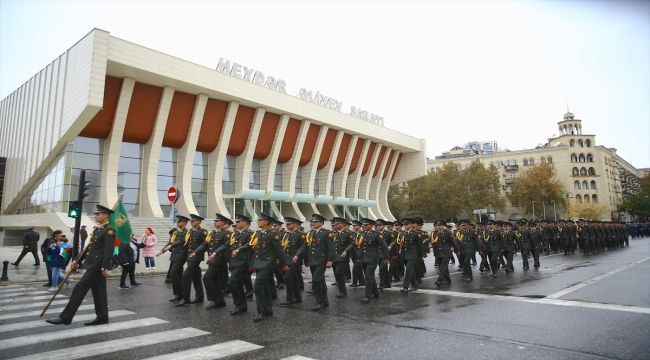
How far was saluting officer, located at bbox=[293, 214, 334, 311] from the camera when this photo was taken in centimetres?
857

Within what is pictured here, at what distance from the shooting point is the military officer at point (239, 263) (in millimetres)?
8062

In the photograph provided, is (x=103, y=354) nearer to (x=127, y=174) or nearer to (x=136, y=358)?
(x=136, y=358)

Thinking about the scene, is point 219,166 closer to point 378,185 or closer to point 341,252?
point 378,185

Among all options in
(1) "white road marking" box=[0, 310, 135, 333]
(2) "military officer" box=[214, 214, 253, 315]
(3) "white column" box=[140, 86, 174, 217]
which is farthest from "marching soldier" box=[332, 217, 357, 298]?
(3) "white column" box=[140, 86, 174, 217]

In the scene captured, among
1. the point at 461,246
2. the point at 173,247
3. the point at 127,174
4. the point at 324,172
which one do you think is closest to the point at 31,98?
the point at 127,174

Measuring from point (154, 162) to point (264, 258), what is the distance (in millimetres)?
27552

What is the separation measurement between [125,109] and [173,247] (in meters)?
23.8

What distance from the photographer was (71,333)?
643 cm

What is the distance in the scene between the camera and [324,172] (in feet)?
155

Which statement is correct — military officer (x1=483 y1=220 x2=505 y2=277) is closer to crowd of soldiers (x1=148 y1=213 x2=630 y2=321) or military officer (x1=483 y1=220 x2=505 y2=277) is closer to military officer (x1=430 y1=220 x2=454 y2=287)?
crowd of soldiers (x1=148 y1=213 x2=630 y2=321)

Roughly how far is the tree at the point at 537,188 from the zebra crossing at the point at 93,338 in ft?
225

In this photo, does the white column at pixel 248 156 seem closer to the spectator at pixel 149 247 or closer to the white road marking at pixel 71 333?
the spectator at pixel 149 247

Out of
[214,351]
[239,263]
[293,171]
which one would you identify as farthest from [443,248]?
[293,171]

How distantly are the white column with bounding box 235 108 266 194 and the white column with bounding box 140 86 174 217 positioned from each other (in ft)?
26.0
